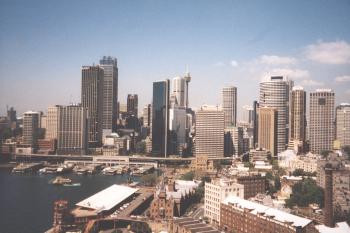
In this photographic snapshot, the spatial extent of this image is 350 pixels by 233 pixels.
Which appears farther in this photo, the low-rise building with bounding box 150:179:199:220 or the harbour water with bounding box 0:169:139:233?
the low-rise building with bounding box 150:179:199:220

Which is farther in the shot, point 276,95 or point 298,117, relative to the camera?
point 276,95

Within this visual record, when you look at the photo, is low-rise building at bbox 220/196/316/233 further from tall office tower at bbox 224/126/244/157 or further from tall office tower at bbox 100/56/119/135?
tall office tower at bbox 100/56/119/135

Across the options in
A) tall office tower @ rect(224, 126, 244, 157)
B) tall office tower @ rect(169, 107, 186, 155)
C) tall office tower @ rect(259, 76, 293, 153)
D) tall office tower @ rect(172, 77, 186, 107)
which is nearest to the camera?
tall office tower @ rect(259, 76, 293, 153)

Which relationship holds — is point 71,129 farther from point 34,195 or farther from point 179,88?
point 179,88

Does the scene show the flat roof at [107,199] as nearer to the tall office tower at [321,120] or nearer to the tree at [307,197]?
the tree at [307,197]

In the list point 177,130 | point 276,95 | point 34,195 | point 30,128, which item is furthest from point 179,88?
point 34,195

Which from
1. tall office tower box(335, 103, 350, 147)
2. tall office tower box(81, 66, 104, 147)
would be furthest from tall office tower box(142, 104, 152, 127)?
tall office tower box(335, 103, 350, 147)
